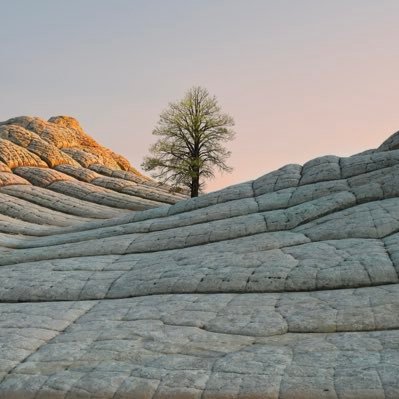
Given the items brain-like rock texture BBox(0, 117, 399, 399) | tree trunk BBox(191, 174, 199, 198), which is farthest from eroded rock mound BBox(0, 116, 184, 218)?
brain-like rock texture BBox(0, 117, 399, 399)

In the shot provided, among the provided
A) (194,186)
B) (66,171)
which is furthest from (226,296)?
(66,171)

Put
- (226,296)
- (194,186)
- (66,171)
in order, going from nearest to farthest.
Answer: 1. (226,296)
2. (66,171)
3. (194,186)

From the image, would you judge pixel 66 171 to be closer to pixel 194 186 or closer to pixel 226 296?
pixel 194 186

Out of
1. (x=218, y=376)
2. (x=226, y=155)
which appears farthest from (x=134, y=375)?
(x=226, y=155)

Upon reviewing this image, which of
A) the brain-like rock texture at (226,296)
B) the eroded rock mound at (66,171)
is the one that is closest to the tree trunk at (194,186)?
the eroded rock mound at (66,171)

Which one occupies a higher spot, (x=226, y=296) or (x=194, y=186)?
(x=194, y=186)

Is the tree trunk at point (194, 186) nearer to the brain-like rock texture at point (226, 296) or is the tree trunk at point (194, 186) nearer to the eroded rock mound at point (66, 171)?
the eroded rock mound at point (66, 171)

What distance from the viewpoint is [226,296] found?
13.3m

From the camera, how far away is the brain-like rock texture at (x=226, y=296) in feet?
28.3

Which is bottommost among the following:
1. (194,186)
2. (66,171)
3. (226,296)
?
(226,296)

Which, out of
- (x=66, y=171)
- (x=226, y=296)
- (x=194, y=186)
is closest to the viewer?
(x=226, y=296)

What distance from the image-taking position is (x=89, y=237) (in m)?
24.2

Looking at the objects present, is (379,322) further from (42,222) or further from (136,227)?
(42,222)

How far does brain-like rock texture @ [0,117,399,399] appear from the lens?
340 inches
